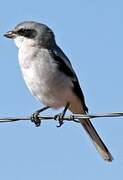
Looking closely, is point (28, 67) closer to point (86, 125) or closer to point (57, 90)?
point (57, 90)

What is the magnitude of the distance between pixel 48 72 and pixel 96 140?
1.36m

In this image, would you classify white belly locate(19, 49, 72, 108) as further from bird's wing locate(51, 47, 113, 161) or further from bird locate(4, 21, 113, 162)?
bird's wing locate(51, 47, 113, 161)

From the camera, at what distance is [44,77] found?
9.55 meters

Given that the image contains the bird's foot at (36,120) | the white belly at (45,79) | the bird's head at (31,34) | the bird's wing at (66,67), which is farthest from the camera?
the bird's head at (31,34)

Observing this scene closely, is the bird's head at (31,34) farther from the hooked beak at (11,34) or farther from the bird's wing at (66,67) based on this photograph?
the bird's wing at (66,67)

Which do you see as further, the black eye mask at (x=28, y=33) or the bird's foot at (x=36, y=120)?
the black eye mask at (x=28, y=33)

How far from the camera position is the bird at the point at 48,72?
9609 millimetres

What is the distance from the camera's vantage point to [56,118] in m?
9.49

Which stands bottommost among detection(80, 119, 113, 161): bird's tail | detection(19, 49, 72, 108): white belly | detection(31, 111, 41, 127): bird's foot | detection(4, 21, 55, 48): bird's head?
detection(80, 119, 113, 161): bird's tail

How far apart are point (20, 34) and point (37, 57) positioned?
81cm

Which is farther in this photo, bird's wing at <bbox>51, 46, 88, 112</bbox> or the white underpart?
bird's wing at <bbox>51, 46, 88, 112</bbox>

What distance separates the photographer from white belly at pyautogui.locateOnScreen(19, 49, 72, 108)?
9562 millimetres

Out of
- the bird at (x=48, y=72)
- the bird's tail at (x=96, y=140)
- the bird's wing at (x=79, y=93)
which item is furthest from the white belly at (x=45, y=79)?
the bird's tail at (x=96, y=140)

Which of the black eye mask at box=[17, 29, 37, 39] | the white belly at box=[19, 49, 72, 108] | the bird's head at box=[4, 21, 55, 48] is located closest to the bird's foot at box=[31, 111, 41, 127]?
the white belly at box=[19, 49, 72, 108]
